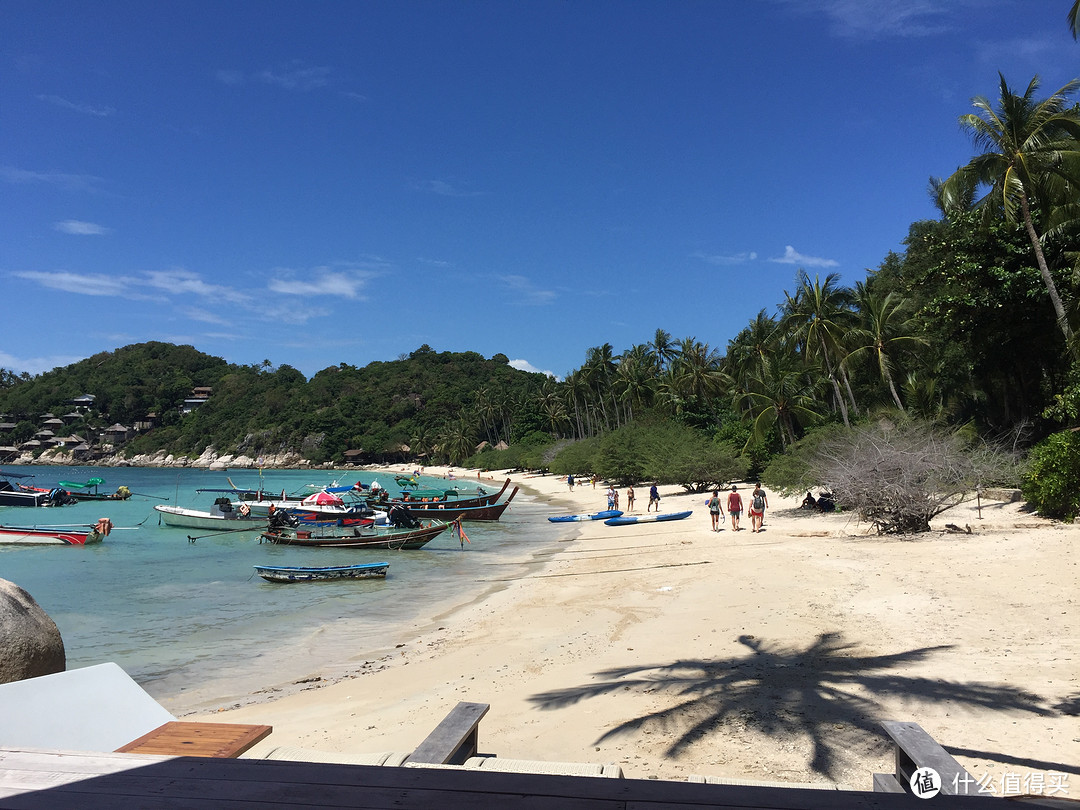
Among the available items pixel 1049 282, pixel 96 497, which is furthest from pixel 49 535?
pixel 1049 282

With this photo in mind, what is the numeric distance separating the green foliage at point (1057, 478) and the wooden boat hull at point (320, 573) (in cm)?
1763

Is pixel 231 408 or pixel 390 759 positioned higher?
pixel 231 408

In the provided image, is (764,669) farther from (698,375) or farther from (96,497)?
(96,497)

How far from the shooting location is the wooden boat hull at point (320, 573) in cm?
1886

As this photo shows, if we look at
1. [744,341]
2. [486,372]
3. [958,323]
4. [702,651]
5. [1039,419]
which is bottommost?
[702,651]

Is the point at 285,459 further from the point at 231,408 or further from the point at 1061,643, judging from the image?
the point at 1061,643

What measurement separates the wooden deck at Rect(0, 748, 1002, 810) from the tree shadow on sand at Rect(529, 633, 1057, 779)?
3240 millimetres

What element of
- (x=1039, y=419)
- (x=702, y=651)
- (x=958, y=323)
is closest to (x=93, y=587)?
(x=702, y=651)

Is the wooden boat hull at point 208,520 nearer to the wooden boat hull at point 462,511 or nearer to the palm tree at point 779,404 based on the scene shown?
the wooden boat hull at point 462,511

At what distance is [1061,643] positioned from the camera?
7.45 metres

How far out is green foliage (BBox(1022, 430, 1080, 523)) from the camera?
50.9 feet

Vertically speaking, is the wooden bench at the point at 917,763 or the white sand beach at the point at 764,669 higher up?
the wooden bench at the point at 917,763

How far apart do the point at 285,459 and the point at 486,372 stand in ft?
160

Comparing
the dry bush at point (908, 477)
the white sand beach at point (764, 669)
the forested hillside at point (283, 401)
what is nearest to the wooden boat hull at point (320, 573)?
the white sand beach at point (764, 669)
